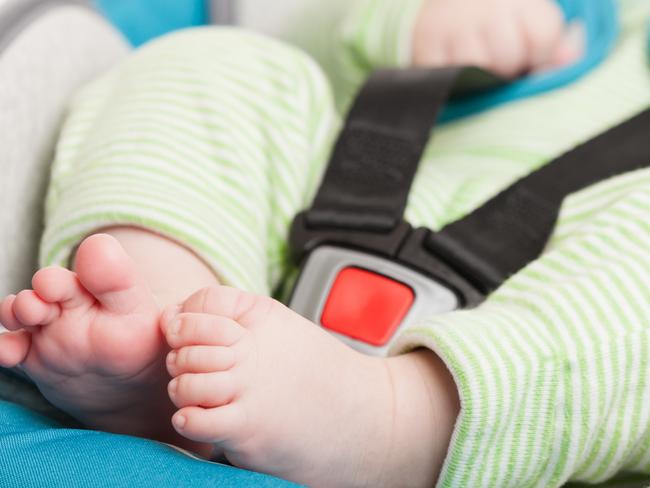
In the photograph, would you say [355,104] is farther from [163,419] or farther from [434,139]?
[163,419]

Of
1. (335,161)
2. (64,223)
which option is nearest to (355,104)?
(335,161)

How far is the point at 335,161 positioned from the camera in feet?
2.39

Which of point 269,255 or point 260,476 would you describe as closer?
point 260,476

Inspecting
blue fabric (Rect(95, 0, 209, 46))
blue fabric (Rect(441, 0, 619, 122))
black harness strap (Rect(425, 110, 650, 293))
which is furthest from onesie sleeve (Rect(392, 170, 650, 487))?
blue fabric (Rect(95, 0, 209, 46))

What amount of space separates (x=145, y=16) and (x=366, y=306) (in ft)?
2.07

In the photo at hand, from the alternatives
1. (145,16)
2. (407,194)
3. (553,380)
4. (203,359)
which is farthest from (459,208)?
(145,16)

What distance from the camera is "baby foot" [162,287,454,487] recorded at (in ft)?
1.42

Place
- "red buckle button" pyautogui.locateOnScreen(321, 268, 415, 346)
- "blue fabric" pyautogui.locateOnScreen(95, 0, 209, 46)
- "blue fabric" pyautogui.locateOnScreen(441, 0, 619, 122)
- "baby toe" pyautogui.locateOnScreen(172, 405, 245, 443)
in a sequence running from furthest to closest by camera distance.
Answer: "blue fabric" pyautogui.locateOnScreen(95, 0, 209, 46)
"blue fabric" pyautogui.locateOnScreen(441, 0, 619, 122)
"red buckle button" pyautogui.locateOnScreen(321, 268, 415, 346)
"baby toe" pyautogui.locateOnScreen(172, 405, 245, 443)

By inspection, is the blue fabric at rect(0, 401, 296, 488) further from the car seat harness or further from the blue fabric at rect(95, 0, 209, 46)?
the blue fabric at rect(95, 0, 209, 46)

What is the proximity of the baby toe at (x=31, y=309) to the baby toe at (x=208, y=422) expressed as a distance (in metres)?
0.09

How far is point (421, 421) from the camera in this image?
0.52m

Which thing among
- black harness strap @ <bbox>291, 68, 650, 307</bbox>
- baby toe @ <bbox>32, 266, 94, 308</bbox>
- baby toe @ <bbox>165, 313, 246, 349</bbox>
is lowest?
black harness strap @ <bbox>291, 68, 650, 307</bbox>

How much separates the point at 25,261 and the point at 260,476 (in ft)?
1.06

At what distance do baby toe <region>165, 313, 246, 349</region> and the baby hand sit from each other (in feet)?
1.90
